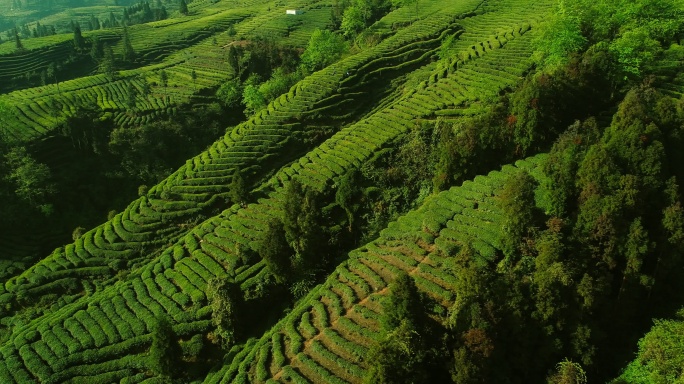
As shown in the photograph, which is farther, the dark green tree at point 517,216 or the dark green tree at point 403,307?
the dark green tree at point 517,216

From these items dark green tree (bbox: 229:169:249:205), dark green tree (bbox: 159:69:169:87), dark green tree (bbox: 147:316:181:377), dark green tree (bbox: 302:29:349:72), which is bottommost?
dark green tree (bbox: 147:316:181:377)

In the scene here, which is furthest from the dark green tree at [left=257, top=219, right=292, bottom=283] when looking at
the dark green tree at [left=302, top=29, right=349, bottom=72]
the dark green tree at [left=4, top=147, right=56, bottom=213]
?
the dark green tree at [left=302, top=29, right=349, bottom=72]

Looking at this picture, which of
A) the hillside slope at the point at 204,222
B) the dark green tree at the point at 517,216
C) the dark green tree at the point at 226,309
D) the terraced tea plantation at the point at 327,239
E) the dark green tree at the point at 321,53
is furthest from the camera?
the dark green tree at the point at 321,53

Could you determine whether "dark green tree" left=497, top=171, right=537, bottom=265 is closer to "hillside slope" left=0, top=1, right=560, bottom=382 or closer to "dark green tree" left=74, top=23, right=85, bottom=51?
"hillside slope" left=0, top=1, right=560, bottom=382

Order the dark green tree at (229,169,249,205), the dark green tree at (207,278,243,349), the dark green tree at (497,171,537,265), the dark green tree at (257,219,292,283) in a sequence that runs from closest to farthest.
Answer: the dark green tree at (497,171,537,265)
the dark green tree at (207,278,243,349)
the dark green tree at (257,219,292,283)
the dark green tree at (229,169,249,205)

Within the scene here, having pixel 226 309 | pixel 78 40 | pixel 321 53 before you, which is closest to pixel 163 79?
pixel 321 53

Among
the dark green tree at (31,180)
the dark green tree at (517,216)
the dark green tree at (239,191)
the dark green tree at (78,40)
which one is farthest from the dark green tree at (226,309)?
the dark green tree at (78,40)

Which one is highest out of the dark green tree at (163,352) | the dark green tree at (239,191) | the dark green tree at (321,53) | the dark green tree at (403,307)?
the dark green tree at (321,53)

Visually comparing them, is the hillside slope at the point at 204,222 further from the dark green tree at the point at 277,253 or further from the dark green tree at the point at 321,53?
the dark green tree at the point at 321,53
